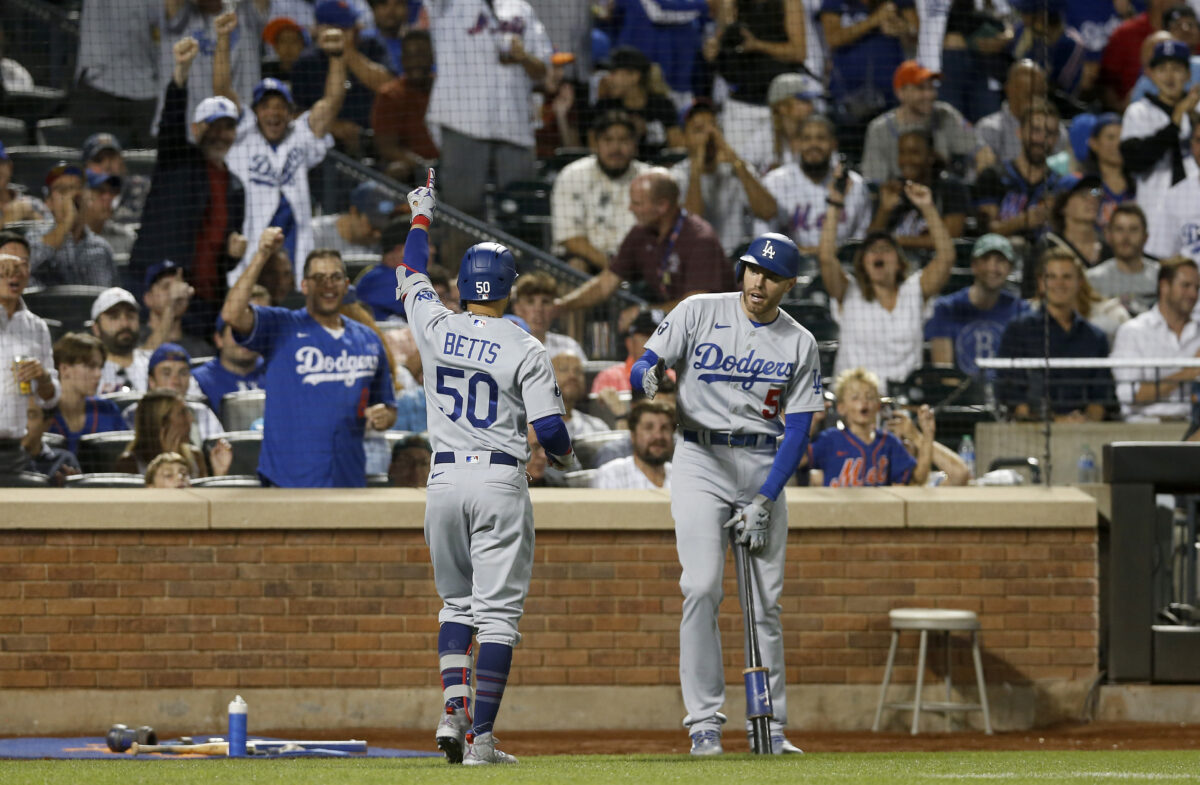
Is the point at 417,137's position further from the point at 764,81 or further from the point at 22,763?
the point at 22,763

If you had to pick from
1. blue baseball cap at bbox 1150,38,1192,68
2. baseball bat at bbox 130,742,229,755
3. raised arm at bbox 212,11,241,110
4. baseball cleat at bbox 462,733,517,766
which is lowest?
baseball bat at bbox 130,742,229,755

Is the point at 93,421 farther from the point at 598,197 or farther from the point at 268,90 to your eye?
the point at 598,197

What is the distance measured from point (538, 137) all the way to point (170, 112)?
288cm

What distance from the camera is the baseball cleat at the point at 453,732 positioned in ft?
18.0

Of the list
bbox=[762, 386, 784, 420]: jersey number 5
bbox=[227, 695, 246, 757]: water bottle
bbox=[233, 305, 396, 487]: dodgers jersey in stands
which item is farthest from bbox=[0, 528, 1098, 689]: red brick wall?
bbox=[762, 386, 784, 420]: jersey number 5

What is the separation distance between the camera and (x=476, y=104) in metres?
11.5

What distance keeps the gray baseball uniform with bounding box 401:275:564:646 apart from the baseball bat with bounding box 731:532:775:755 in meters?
0.95

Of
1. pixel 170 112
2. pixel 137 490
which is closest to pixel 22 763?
pixel 137 490

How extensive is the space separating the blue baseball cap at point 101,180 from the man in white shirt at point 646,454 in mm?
4411

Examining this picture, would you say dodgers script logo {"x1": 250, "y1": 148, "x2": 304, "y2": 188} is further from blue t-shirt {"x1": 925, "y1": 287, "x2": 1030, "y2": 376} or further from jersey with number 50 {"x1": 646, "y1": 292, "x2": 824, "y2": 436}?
jersey with number 50 {"x1": 646, "y1": 292, "x2": 824, "y2": 436}

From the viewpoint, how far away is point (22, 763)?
614 centimetres

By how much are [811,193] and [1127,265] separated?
7.27ft

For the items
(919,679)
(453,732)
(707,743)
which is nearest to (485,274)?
(453,732)

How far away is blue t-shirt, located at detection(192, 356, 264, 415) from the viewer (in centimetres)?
921
